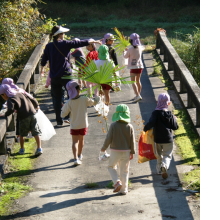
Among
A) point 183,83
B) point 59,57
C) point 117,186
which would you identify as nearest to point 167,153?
point 117,186

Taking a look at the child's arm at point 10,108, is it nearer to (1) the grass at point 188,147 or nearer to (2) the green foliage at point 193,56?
(1) the grass at point 188,147

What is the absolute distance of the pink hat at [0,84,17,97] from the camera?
8594mm

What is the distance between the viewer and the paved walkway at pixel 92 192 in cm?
672

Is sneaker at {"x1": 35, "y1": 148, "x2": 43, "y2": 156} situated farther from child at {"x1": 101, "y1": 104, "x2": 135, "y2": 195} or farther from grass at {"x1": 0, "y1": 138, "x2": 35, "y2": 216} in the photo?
child at {"x1": 101, "y1": 104, "x2": 135, "y2": 195}

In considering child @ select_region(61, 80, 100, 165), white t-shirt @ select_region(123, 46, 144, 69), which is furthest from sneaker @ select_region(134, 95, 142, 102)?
child @ select_region(61, 80, 100, 165)

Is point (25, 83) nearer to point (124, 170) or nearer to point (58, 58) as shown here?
point (58, 58)

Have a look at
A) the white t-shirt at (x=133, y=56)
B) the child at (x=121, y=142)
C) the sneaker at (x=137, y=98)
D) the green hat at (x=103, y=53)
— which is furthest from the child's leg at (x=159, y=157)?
the white t-shirt at (x=133, y=56)

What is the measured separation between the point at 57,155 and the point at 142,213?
265 cm

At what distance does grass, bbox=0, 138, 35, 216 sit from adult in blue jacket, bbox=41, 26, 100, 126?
1.24 meters

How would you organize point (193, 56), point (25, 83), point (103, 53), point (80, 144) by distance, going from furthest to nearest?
point (193, 56)
point (103, 53)
point (25, 83)
point (80, 144)

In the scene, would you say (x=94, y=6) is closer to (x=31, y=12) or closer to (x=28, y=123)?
(x=31, y=12)

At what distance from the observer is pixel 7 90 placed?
8.64 m

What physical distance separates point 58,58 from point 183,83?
8.59ft

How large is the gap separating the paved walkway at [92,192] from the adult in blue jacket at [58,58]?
3.13ft
